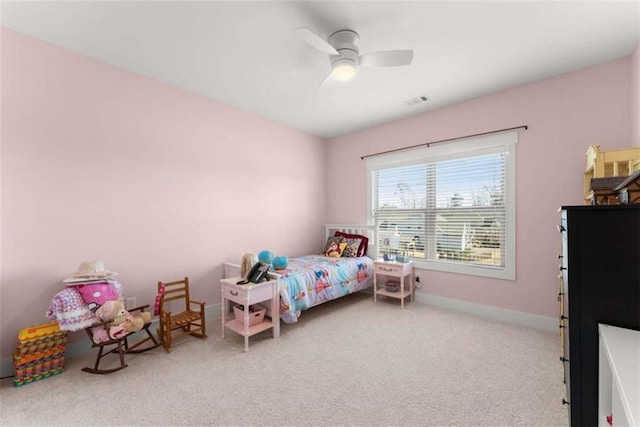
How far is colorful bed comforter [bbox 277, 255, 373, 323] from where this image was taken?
2875mm

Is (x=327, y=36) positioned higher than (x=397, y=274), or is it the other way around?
(x=327, y=36)

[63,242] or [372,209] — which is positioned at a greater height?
[372,209]

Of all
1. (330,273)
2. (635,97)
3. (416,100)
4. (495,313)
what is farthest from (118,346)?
(635,97)

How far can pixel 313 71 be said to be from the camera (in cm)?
269

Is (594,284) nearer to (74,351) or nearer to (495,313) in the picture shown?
(495,313)

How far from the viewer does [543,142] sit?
9.45 feet

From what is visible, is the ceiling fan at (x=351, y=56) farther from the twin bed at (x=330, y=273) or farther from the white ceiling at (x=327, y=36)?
the twin bed at (x=330, y=273)

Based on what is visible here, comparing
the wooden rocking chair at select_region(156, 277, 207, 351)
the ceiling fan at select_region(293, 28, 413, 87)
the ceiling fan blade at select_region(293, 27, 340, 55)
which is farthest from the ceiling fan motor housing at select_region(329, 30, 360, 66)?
the wooden rocking chair at select_region(156, 277, 207, 351)

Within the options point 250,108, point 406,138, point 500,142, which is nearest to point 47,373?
point 250,108

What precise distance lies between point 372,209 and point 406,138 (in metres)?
1.19

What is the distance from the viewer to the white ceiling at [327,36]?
189 centimetres

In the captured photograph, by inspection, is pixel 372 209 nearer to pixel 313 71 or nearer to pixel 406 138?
pixel 406 138

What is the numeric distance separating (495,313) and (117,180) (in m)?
4.34

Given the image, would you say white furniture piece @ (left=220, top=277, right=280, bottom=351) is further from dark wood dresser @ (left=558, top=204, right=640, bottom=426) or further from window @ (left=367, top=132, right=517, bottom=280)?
dark wood dresser @ (left=558, top=204, right=640, bottom=426)
